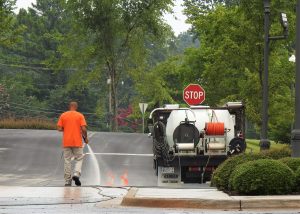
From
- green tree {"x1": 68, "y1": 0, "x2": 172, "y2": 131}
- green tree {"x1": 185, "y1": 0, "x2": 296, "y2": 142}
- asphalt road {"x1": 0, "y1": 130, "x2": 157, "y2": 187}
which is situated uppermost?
green tree {"x1": 68, "y1": 0, "x2": 172, "y2": 131}

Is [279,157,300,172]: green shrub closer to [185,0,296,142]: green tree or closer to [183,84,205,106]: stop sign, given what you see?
[185,0,296,142]: green tree

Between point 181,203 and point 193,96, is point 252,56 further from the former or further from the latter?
point 181,203

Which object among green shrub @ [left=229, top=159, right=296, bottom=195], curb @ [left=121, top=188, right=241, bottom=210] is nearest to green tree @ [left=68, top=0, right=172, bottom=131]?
green shrub @ [left=229, top=159, right=296, bottom=195]

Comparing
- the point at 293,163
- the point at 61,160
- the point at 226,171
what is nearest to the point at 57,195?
the point at 226,171

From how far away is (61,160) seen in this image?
27.4 metres

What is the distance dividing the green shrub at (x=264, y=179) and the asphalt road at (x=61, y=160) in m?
7.60

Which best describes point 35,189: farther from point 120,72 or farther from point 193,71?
point 120,72

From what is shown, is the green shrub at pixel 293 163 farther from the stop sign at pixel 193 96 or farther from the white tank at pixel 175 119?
the stop sign at pixel 193 96

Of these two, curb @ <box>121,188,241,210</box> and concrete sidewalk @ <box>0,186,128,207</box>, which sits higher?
curb @ <box>121,188,241,210</box>

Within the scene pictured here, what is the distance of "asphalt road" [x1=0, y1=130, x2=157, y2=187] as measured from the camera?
21953 millimetres

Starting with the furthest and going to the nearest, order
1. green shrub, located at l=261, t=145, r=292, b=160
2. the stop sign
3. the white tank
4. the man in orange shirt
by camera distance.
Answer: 1. the stop sign
2. the white tank
3. the man in orange shirt
4. green shrub, located at l=261, t=145, r=292, b=160

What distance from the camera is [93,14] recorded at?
55188mm

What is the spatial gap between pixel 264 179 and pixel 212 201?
131cm

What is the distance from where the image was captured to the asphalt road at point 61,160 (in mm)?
21953
